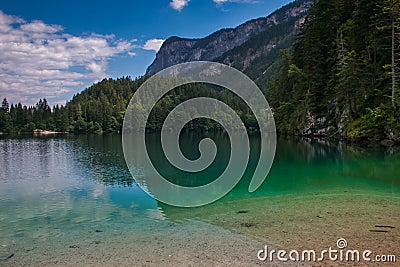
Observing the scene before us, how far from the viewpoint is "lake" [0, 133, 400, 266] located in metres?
10.6

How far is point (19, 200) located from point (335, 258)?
710 inches

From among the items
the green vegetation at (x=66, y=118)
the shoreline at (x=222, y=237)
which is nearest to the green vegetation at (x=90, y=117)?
the green vegetation at (x=66, y=118)

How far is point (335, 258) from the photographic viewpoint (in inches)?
373

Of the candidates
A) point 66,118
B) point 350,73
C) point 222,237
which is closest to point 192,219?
point 222,237

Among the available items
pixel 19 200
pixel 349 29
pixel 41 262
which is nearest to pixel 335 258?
pixel 41 262

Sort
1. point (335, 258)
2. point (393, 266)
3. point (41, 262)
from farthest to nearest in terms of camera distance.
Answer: point (41, 262), point (335, 258), point (393, 266)

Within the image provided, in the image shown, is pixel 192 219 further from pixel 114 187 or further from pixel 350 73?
pixel 350 73

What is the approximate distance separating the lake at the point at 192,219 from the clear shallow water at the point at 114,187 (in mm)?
66

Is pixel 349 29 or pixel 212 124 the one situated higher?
pixel 349 29

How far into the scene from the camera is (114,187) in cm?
2388

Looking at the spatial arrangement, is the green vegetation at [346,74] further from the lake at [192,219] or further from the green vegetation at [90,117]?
the green vegetation at [90,117]

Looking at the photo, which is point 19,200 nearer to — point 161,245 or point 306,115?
point 161,245

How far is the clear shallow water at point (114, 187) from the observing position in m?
15.2

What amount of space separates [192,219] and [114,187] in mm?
10717
